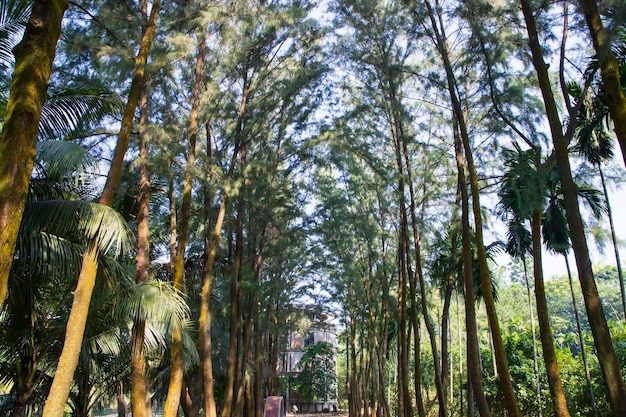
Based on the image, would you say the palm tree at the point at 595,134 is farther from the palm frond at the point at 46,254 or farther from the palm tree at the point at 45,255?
the palm frond at the point at 46,254

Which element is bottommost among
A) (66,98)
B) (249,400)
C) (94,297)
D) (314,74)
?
(249,400)

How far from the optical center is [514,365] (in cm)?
2012

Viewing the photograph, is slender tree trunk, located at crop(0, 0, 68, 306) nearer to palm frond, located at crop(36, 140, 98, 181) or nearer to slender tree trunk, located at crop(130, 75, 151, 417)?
palm frond, located at crop(36, 140, 98, 181)

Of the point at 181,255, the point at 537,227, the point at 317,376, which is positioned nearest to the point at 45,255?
the point at 181,255

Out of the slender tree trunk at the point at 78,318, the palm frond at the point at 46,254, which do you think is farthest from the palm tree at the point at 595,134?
the palm frond at the point at 46,254

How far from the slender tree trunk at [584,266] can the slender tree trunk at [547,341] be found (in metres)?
1.92

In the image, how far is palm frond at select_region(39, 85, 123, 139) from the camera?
7.06 metres

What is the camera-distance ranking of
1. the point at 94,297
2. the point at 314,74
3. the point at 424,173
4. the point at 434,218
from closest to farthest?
the point at 94,297 → the point at 314,74 → the point at 424,173 → the point at 434,218

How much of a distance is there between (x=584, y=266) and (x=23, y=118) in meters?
6.45

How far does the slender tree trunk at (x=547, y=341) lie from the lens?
25.2 feet

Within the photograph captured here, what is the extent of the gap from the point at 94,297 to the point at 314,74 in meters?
8.35

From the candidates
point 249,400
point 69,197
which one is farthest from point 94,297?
point 249,400

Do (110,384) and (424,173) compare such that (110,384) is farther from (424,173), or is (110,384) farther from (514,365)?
(514,365)

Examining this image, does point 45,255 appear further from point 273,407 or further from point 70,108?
point 273,407
